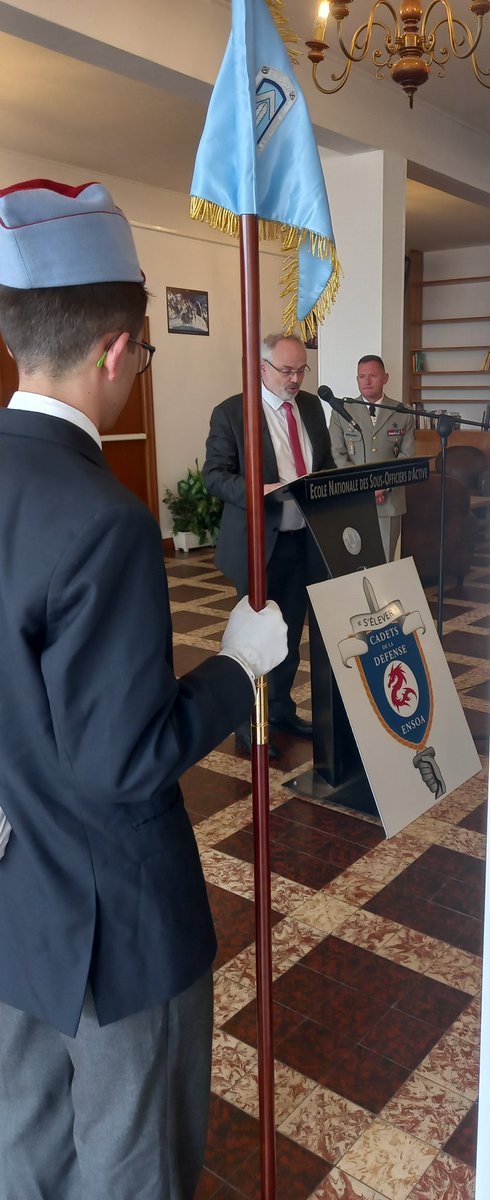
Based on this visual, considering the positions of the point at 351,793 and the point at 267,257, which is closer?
the point at 351,793

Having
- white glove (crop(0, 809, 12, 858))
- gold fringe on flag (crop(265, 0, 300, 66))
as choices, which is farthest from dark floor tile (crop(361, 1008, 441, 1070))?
gold fringe on flag (crop(265, 0, 300, 66))

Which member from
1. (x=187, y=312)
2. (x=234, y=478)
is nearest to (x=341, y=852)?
(x=234, y=478)

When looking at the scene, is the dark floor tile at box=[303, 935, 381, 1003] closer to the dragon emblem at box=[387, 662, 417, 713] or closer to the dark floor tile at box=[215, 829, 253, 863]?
the dark floor tile at box=[215, 829, 253, 863]

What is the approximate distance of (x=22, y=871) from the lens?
1.02 meters

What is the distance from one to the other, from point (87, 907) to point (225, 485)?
2338mm

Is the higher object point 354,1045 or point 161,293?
point 161,293

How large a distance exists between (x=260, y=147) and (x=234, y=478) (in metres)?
2.01

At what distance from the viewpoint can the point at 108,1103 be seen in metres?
1.08

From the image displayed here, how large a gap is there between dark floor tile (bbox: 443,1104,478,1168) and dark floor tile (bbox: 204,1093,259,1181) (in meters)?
0.36

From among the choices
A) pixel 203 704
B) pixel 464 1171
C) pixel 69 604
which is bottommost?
pixel 464 1171

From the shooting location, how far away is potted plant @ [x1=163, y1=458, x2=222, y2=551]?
26.2ft

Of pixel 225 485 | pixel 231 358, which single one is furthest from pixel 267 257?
pixel 225 485

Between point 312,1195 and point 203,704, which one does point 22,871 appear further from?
point 312,1195

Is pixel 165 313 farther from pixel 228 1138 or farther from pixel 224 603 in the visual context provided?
pixel 228 1138
